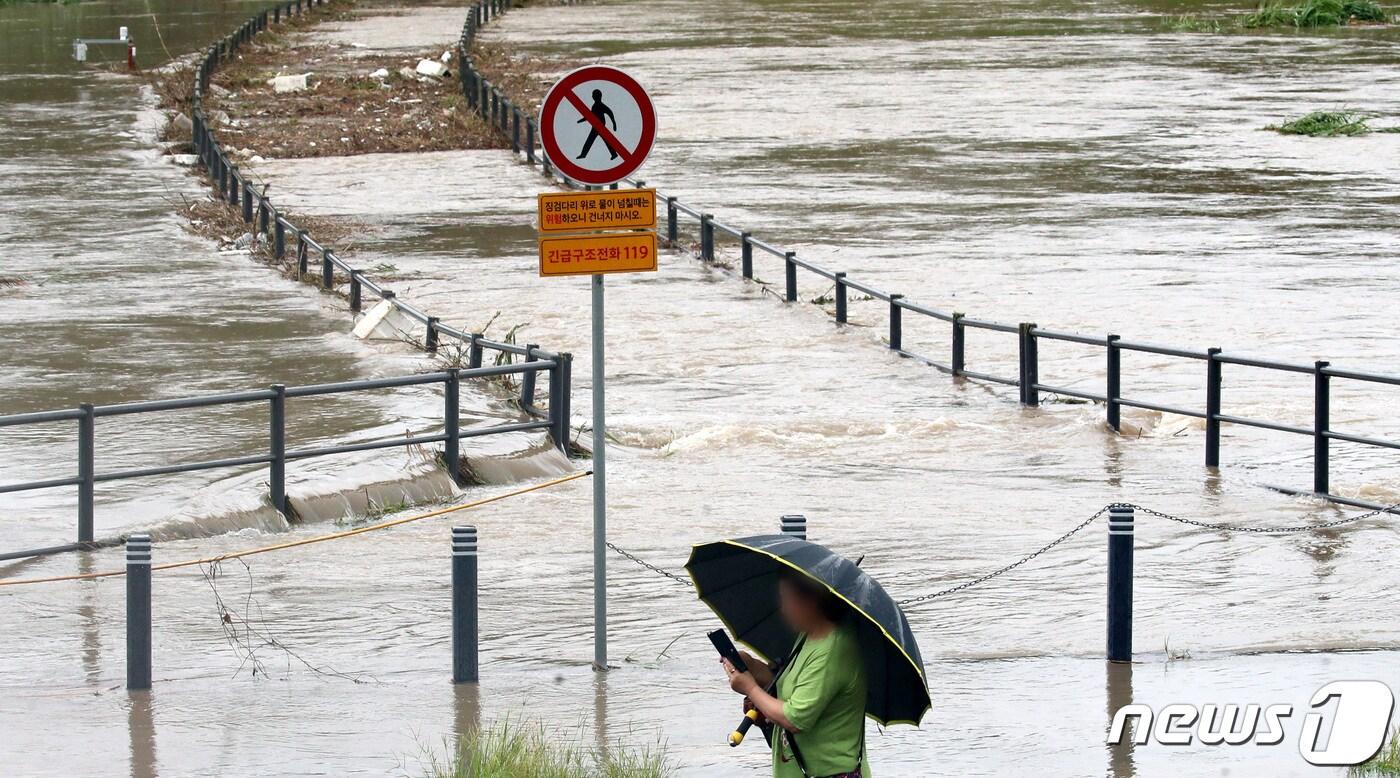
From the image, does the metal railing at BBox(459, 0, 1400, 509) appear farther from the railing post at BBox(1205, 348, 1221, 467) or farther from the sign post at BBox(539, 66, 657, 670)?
the sign post at BBox(539, 66, 657, 670)

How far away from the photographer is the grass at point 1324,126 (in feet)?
135

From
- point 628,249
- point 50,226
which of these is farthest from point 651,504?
point 50,226

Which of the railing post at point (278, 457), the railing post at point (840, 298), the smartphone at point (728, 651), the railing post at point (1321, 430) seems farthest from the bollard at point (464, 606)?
the railing post at point (840, 298)

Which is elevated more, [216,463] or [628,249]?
[628,249]

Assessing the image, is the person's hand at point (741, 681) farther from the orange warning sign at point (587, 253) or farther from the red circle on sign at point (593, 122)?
the red circle on sign at point (593, 122)

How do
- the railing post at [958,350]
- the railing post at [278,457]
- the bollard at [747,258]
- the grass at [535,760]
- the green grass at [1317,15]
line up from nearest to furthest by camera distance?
the grass at [535,760] < the railing post at [278,457] < the railing post at [958,350] < the bollard at [747,258] < the green grass at [1317,15]

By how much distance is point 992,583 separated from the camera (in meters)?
11.6

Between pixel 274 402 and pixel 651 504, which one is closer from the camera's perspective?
pixel 274 402

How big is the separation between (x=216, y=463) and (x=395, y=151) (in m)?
29.4

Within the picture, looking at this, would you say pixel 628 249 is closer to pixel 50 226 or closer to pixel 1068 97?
pixel 50 226

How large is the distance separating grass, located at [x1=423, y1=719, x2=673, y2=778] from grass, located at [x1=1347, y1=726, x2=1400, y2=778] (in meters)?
2.49

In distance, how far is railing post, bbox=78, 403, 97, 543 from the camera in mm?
12555

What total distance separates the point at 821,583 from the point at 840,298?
1762 centimetres

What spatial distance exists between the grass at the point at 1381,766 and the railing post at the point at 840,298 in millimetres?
15813
